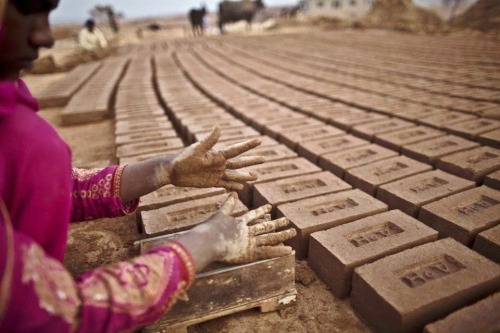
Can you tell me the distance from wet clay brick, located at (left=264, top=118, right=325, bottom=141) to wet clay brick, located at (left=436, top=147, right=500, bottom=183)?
1.28 m

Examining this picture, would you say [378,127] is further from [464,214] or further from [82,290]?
[82,290]

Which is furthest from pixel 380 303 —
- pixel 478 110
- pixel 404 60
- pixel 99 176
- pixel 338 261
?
pixel 404 60

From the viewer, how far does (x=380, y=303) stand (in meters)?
1.37

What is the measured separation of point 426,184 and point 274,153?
3.94 feet

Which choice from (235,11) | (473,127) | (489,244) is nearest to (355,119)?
(473,127)

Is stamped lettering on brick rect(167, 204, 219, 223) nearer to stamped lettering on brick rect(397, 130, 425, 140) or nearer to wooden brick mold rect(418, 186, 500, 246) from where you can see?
wooden brick mold rect(418, 186, 500, 246)

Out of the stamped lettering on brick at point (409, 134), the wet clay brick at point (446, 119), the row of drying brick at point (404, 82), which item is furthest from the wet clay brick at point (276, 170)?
the row of drying brick at point (404, 82)

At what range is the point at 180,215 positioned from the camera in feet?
6.50

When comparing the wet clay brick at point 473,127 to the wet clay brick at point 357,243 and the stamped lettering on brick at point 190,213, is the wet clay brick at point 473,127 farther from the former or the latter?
the stamped lettering on brick at point 190,213

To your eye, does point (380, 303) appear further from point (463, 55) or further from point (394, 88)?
point (463, 55)

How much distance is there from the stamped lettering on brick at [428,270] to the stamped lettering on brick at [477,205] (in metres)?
0.50

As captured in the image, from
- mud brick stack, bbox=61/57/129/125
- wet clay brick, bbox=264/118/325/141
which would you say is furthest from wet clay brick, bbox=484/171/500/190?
mud brick stack, bbox=61/57/129/125

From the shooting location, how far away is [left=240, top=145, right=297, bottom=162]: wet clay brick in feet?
8.97

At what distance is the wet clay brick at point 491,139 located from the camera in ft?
8.92
